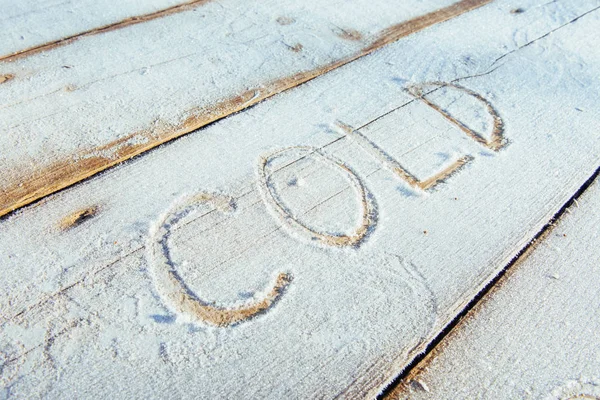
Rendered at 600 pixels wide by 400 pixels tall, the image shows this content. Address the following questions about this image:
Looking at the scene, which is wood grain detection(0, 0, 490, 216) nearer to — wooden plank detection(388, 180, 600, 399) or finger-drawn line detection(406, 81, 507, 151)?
finger-drawn line detection(406, 81, 507, 151)

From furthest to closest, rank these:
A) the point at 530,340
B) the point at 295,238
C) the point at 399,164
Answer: the point at 399,164 < the point at 295,238 < the point at 530,340

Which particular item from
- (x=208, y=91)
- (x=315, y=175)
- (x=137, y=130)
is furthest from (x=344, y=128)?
(x=137, y=130)

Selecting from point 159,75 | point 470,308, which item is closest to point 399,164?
point 470,308

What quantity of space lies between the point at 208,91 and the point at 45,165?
507 millimetres

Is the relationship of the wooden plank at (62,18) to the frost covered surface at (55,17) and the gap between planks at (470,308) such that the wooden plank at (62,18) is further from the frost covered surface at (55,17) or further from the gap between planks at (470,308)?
the gap between planks at (470,308)

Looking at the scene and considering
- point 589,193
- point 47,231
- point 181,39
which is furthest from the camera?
point 181,39

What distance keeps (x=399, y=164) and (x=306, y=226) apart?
351 millimetres

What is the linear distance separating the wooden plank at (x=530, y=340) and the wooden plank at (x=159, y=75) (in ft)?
2.84

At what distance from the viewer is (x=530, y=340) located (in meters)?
1.02

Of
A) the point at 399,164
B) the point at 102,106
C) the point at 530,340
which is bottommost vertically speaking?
the point at 530,340

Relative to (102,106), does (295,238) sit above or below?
below

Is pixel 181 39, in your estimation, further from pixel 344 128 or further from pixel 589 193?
pixel 589 193

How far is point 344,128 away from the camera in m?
1.45

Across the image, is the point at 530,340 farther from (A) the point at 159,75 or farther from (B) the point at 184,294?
(A) the point at 159,75
